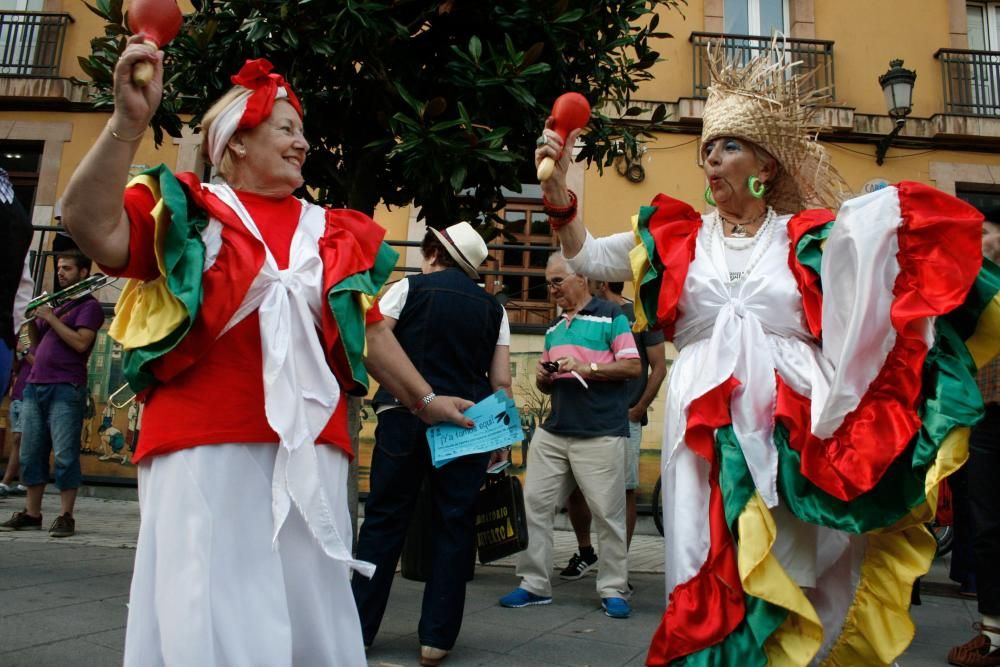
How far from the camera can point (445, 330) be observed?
3.55 m

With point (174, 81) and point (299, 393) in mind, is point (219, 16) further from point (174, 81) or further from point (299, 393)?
point (299, 393)

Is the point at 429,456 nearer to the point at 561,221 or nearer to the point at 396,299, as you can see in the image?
the point at 396,299

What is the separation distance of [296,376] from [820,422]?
1459 millimetres

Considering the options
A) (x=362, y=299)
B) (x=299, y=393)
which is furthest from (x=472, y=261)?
(x=299, y=393)

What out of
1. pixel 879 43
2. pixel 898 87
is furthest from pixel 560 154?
pixel 879 43

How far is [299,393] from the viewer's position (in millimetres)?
2027

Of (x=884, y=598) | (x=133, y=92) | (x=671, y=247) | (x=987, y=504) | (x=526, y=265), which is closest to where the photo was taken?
(x=133, y=92)

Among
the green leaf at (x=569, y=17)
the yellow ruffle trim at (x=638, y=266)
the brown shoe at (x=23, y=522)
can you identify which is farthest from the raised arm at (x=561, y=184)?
the brown shoe at (x=23, y=522)

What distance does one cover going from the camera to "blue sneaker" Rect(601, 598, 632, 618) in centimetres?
414

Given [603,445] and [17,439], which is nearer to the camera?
[603,445]

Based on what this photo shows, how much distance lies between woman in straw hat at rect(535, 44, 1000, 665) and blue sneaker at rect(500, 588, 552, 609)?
6.23 feet

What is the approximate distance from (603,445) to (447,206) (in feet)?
5.12

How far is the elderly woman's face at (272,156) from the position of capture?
89.8 inches

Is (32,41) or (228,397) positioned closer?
(228,397)
